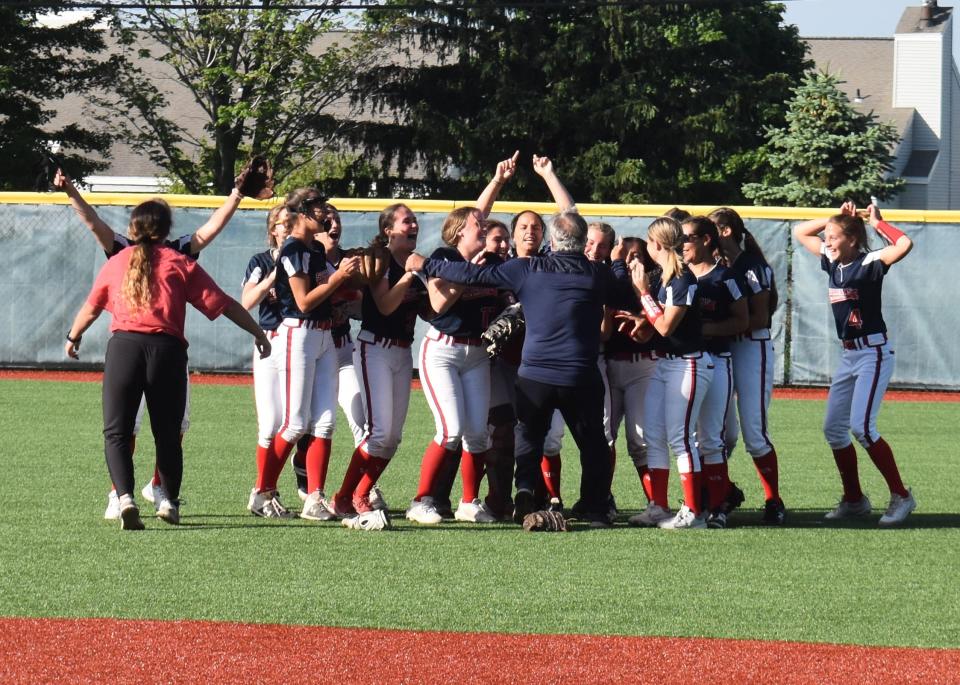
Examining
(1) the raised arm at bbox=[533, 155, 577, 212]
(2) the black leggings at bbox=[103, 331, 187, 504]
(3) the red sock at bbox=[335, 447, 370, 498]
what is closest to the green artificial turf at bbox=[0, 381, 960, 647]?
(3) the red sock at bbox=[335, 447, 370, 498]

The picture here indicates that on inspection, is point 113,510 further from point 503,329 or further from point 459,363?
point 503,329

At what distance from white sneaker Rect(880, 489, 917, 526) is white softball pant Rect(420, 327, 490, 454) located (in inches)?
95.3

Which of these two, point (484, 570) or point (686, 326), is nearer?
point (484, 570)

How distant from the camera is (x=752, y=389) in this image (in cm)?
807

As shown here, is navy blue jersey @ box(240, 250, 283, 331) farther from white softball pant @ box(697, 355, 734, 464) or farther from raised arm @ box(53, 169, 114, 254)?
white softball pant @ box(697, 355, 734, 464)

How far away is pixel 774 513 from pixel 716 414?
720 millimetres

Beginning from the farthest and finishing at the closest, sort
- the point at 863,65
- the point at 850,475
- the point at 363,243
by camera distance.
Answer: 1. the point at 863,65
2. the point at 363,243
3. the point at 850,475

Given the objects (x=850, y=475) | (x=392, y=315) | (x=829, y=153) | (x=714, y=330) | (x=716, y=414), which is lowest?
(x=850, y=475)

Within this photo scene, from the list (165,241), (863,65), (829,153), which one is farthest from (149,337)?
(863,65)

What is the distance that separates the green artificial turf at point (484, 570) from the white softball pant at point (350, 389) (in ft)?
1.97

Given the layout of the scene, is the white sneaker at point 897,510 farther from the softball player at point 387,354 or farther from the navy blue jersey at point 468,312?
the softball player at point 387,354

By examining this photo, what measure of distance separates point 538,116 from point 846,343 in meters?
21.1

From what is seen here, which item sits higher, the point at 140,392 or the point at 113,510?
the point at 140,392

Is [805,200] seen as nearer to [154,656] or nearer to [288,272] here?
[288,272]
